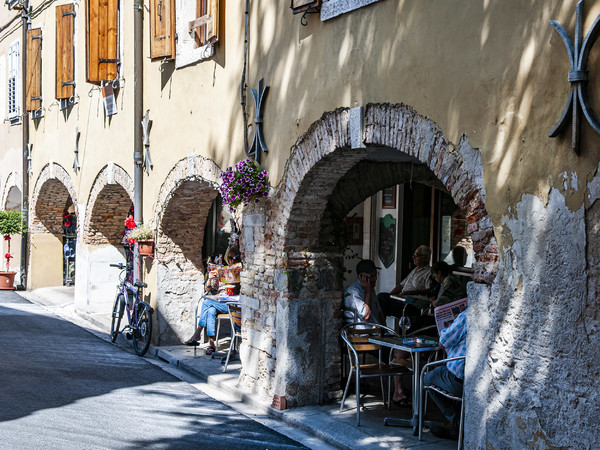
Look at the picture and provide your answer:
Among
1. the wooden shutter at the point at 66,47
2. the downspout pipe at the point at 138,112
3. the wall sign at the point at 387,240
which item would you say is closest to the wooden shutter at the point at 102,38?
the downspout pipe at the point at 138,112

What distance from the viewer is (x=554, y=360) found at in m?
4.64

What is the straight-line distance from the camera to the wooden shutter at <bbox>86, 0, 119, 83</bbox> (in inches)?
485

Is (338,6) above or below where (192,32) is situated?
below

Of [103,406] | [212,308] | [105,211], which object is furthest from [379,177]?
[105,211]

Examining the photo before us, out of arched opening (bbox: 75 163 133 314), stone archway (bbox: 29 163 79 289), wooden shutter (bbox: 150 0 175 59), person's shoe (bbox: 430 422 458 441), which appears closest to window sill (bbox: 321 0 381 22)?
person's shoe (bbox: 430 422 458 441)

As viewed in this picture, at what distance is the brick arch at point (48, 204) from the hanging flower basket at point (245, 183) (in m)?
8.94

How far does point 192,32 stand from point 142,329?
3.90 metres

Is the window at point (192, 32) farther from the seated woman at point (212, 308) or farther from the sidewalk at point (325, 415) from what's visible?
the sidewalk at point (325, 415)

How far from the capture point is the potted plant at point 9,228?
17.4 meters

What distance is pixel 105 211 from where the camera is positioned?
13.7 meters

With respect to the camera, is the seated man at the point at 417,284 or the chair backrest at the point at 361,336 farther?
the seated man at the point at 417,284

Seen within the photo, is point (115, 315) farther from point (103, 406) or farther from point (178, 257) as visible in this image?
point (103, 406)

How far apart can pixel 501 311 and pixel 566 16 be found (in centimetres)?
181

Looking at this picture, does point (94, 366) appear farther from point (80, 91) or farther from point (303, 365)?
point (80, 91)
